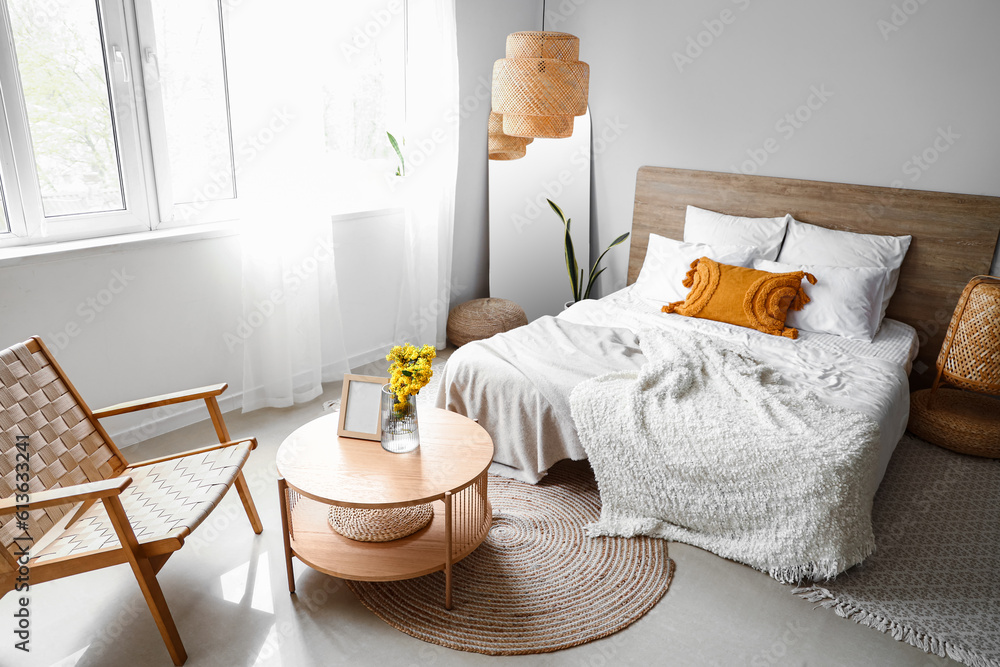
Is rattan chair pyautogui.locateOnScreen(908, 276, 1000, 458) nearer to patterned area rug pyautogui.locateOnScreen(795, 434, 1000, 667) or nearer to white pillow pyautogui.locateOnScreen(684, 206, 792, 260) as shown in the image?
patterned area rug pyautogui.locateOnScreen(795, 434, 1000, 667)

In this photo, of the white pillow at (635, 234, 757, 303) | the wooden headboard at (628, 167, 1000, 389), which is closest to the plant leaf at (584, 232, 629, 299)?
the white pillow at (635, 234, 757, 303)

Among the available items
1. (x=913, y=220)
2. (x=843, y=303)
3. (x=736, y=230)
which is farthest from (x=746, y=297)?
(x=913, y=220)

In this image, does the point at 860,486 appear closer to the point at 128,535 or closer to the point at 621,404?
the point at 621,404

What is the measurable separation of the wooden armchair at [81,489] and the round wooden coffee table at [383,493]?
0.79 ft

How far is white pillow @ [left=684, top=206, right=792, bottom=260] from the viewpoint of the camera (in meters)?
3.68

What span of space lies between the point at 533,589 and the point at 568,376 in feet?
2.87

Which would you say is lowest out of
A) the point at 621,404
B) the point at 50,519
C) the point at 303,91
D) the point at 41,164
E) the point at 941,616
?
the point at 941,616

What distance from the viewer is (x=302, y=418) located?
3449 millimetres

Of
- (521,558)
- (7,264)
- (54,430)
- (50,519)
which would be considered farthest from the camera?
(7,264)

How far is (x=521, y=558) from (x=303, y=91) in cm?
247

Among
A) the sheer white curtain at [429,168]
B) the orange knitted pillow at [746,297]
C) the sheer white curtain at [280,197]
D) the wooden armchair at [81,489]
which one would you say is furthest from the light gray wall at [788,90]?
the wooden armchair at [81,489]

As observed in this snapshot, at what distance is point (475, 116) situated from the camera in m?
4.36

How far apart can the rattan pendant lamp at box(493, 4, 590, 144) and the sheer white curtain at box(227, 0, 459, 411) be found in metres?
1.25

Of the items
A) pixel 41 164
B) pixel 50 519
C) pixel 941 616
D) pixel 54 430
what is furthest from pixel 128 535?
pixel 941 616
